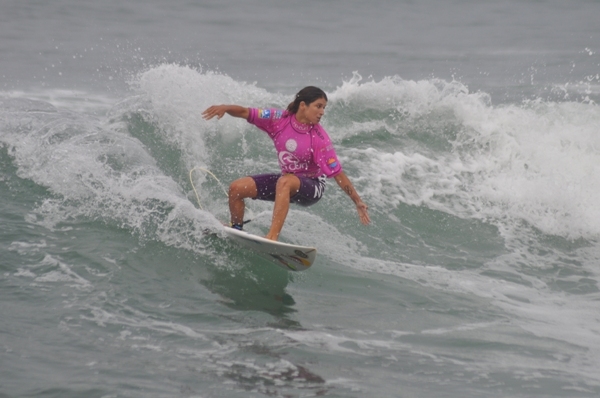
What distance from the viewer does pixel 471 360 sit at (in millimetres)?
5875

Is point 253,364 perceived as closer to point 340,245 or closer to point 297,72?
point 340,245

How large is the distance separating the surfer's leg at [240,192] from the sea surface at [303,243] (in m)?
0.24

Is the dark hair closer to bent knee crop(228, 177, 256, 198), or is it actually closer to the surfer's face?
the surfer's face

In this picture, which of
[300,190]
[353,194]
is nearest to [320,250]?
[300,190]

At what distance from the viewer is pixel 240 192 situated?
753cm

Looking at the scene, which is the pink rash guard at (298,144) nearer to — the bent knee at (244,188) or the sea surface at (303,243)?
the bent knee at (244,188)

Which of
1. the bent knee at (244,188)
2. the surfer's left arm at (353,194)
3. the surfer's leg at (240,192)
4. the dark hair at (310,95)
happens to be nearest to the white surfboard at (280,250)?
the surfer's leg at (240,192)

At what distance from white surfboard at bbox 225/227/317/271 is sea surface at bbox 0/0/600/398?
171 millimetres

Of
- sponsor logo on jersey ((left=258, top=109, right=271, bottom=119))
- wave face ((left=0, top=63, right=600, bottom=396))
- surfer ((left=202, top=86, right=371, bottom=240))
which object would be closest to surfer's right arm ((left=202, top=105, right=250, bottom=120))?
surfer ((left=202, top=86, right=371, bottom=240))

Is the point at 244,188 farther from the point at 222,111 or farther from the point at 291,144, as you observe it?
the point at 222,111

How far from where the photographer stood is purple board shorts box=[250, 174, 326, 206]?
7.50 m

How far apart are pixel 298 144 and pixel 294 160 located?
6.7 inches

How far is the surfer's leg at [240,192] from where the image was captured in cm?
752

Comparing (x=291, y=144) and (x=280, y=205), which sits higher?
(x=291, y=144)
